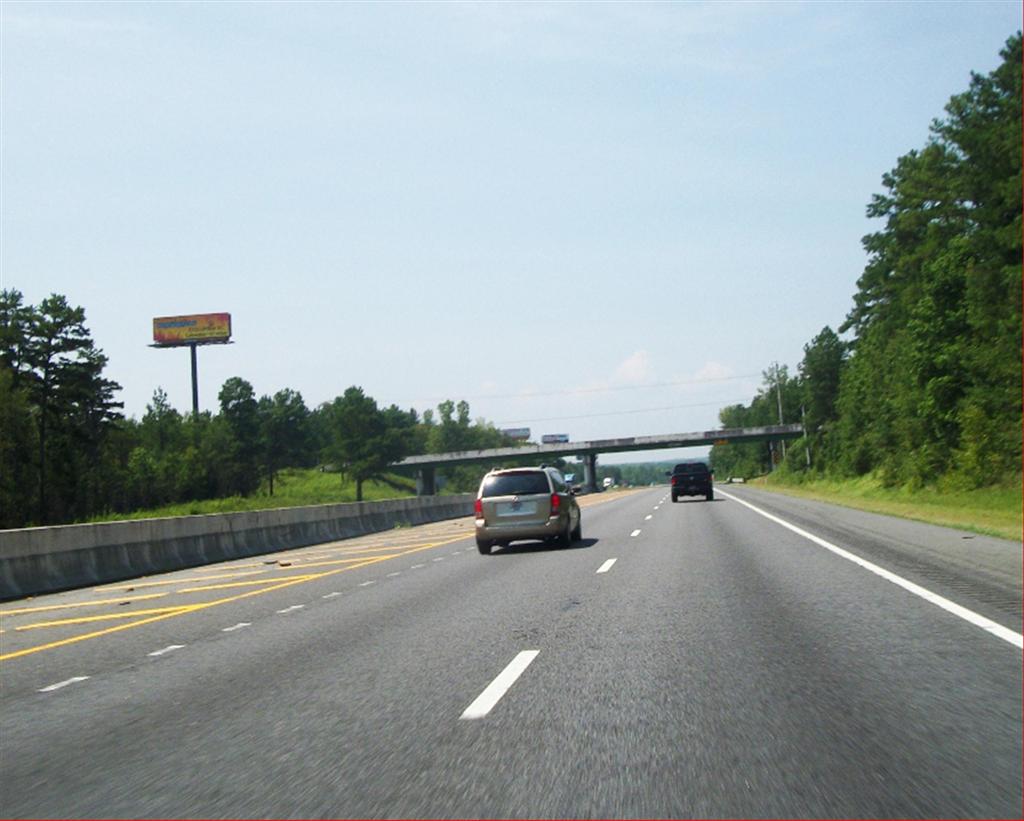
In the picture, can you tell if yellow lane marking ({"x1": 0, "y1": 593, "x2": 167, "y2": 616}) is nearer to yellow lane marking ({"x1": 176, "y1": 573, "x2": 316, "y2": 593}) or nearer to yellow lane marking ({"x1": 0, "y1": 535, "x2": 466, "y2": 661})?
yellow lane marking ({"x1": 176, "y1": 573, "x2": 316, "y2": 593})

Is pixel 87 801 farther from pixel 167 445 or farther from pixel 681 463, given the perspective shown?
pixel 167 445

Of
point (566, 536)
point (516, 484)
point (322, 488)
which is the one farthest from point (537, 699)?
point (322, 488)

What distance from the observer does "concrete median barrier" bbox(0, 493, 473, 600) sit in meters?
18.0

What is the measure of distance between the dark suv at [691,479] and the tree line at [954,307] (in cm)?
1045

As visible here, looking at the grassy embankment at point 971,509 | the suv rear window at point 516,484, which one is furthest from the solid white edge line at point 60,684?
the grassy embankment at point 971,509

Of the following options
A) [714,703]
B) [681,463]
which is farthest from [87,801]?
[681,463]

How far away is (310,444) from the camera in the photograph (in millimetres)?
173125

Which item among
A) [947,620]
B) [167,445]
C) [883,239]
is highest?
[883,239]

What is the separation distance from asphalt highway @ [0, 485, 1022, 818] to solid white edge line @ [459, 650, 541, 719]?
42 mm

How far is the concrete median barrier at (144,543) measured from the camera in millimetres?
18000

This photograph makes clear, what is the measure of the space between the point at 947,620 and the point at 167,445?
132 metres

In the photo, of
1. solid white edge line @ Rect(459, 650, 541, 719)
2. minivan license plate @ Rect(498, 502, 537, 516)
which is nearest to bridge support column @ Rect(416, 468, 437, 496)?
minivan license plate @ Rect(498, 502, 537, 516)

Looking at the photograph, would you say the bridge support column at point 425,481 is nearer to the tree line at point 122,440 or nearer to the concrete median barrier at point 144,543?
the tree line at point 122,440

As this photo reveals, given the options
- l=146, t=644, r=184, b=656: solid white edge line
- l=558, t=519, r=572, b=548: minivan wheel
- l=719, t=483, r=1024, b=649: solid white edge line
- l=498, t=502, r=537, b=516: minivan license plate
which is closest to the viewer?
l=719, t=483, r=1024, b=649: solid white edge line
